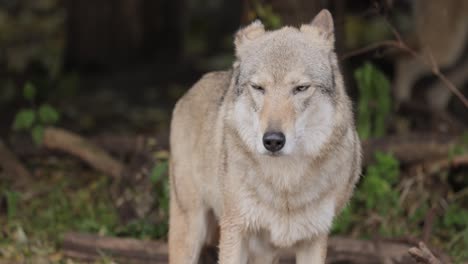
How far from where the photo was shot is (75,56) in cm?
1262

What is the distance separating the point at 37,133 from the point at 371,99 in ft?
11.2

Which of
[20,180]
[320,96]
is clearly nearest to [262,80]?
[320,96]

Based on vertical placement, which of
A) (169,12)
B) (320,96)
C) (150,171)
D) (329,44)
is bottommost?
(150,171)

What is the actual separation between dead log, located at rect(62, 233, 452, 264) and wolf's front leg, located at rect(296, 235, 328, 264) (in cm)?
134

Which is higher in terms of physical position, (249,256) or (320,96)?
(320,96)

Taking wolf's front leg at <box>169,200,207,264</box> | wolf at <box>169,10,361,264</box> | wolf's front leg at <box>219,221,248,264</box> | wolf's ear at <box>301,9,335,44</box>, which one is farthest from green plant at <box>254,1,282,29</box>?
wolf's front leg at <box>219,221,248,264</box>

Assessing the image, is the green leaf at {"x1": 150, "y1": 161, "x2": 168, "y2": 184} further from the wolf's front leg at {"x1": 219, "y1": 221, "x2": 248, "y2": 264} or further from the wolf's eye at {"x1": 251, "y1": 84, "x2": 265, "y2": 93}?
the wolf's eye at {"x1": 251, "y1": 84, "x2": 265, "y2": 93}

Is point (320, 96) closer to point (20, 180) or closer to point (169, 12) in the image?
point (20, 180)

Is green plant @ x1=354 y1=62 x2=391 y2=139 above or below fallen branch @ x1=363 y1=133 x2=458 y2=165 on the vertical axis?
above

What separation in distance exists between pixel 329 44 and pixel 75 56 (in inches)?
325

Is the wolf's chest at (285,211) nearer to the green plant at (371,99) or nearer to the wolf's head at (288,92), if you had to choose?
the wolf's head at (288,92)

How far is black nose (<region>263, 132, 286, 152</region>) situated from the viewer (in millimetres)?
4379

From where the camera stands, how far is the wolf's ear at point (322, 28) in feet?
16.5

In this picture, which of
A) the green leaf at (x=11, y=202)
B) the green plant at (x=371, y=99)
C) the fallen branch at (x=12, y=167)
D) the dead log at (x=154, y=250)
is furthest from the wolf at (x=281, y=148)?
the fallen branch at (x=12, y=167)
